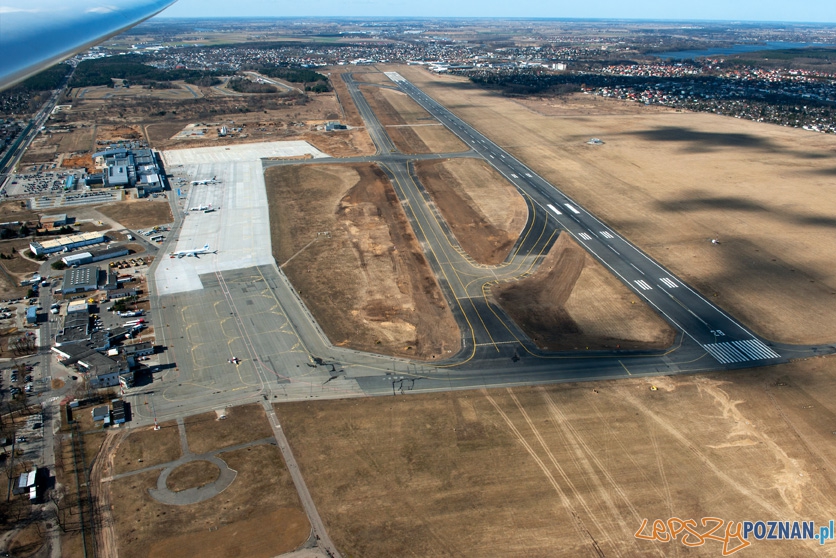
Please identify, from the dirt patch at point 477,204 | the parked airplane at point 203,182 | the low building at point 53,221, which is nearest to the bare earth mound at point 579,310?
the dirt patch at point 477,204

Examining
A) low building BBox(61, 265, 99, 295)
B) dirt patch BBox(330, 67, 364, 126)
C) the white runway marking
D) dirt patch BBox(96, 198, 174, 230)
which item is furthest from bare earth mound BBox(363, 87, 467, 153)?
the white runway marking

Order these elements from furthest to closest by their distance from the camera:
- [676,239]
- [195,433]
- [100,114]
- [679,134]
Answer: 1. [100,114]
2. [679,134]
3. [676,239]
4. [195,433]

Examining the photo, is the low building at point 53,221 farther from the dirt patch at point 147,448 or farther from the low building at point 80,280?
the dirt patch at point 147,448

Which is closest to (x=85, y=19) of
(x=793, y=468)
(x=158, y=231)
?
(x=793, y=468)

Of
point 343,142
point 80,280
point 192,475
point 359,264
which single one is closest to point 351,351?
point 192,475

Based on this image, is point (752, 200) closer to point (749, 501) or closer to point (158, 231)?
point (749, 501)

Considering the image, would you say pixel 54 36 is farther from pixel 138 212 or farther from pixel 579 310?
pixel 138 212

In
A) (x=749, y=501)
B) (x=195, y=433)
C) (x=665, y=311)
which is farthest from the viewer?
(x=665, y=311)
